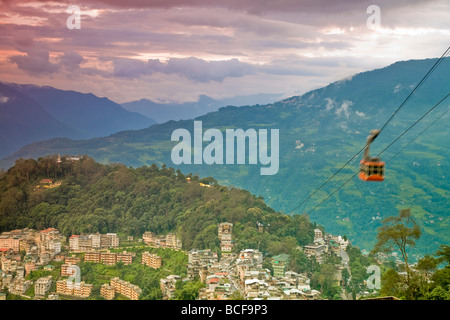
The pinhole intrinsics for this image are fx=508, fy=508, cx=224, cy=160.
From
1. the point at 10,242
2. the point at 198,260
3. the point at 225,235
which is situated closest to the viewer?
the point at 198,260

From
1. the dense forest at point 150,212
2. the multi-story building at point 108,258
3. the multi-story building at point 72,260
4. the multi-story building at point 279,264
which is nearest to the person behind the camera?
the multi-story building at point 279,264

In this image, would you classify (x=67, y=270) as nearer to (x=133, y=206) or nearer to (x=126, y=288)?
(x=126, y=288)

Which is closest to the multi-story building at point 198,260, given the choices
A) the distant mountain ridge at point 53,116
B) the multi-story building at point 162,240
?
the multi-story building at point 162,240

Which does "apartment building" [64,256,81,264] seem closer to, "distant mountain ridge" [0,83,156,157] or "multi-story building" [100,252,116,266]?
"multi-story building" [100,252,116,266]

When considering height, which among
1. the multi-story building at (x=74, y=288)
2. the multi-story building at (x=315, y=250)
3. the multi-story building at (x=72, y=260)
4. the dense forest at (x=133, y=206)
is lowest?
the multi-story building at (x=74, y=288)

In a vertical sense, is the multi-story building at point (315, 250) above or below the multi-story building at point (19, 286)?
above

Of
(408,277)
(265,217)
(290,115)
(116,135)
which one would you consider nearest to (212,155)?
(116,135)

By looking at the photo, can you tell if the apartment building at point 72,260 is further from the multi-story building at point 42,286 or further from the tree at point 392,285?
the tree at point 392,285

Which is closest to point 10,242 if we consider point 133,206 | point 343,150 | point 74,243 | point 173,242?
point 74,243
